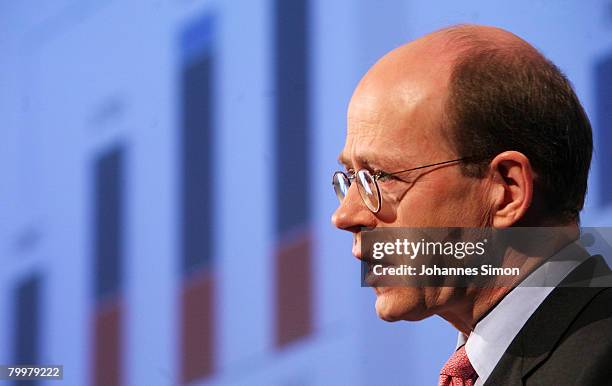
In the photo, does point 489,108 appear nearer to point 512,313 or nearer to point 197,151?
point 512,313

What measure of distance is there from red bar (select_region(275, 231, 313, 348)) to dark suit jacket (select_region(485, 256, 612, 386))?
0.77 metres

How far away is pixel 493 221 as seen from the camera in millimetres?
1264

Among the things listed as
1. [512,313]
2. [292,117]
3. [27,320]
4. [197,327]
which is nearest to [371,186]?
[512,313]

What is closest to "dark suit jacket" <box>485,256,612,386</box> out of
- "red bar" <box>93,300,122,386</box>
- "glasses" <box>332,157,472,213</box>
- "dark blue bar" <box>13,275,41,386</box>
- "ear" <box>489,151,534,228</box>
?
"ear" <box>489,151,534,228</box>

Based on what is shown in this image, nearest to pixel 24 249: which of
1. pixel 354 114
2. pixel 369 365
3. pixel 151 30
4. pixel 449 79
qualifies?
pixel 151 30

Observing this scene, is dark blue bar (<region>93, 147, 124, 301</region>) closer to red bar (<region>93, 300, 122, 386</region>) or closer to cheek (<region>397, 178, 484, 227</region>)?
red bar (<region>93, 300, 122, 386</region>)

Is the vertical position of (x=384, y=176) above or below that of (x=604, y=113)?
below

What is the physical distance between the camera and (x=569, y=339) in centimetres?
115

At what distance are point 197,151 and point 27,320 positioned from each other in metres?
0.58

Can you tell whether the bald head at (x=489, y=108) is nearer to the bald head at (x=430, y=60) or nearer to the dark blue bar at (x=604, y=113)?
the bald head at (x=430, y=60)

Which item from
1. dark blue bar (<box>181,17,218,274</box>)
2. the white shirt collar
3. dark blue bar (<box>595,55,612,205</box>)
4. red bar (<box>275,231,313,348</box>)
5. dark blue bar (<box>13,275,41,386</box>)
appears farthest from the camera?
dark blue bar (<box>13,275,41,386</box>)

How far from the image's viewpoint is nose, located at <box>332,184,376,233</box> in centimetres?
129

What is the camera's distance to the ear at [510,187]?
1231 mm

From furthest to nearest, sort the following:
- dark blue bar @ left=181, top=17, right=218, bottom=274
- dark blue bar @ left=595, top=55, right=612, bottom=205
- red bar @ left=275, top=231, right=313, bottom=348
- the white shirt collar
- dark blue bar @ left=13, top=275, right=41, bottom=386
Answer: dark blue bar @ left=13, top=275, right=41, bottom=386 → dark blue bar @ left=181, top=17, right=218, bottom=274 → red bar @ left=275, top=231, right=313, bottom=348 → dark blue bar @ left=595, top=55, right=612, bottom=205 → the white shirt collar
